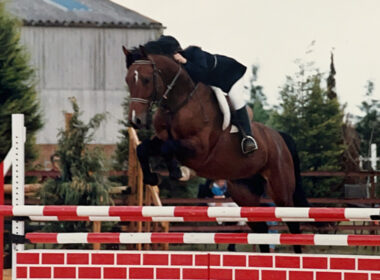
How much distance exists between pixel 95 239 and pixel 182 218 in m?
0.38

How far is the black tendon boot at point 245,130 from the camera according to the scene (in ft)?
19.6

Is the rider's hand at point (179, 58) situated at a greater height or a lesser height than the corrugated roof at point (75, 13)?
lesser

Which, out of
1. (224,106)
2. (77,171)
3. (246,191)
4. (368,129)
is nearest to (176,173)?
A: (224,106)

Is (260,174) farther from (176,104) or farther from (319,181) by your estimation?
(319,181)

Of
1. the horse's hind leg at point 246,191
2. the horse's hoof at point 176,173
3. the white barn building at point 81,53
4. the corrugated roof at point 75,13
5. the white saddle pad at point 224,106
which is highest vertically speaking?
the corrugated roof at point 75,13

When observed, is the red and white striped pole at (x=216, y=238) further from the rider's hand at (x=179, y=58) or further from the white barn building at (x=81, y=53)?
the white barn building at (x=81, y=53)

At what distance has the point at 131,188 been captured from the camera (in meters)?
8.60

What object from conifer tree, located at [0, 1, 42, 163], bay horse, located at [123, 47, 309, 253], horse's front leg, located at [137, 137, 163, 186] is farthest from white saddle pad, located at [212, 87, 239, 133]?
conifer tree, located at [0, 1, 42, 163]

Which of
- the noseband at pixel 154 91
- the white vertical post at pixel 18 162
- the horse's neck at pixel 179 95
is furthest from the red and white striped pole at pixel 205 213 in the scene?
the horse's neck at pixel 179 95

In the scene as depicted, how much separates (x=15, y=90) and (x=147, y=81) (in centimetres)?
418

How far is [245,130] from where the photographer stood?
19.7ft

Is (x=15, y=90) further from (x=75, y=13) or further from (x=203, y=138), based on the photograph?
(x=75, y=13)

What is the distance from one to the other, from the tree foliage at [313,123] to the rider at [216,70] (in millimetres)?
5028

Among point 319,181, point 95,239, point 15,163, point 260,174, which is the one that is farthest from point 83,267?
point 319,181
